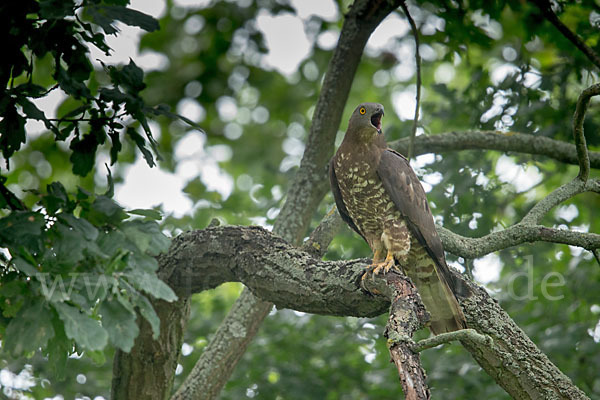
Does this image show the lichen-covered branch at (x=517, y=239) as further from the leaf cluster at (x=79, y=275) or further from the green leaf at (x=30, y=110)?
the green leaf at (x=30, y=110)

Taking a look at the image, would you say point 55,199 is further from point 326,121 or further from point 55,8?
point 326,121

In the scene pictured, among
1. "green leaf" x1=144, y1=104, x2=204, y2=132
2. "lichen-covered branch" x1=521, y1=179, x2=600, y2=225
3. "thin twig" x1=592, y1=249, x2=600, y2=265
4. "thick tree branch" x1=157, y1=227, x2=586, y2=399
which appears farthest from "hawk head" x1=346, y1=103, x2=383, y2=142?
"green leaf" x1=144, y1=104, x2=204, y2=132

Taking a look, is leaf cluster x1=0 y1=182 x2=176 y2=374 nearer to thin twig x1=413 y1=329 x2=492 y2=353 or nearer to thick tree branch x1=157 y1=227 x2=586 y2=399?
thin twig x1=413 y1=329 x2=492 y2=353

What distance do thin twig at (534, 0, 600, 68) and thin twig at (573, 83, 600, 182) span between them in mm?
889

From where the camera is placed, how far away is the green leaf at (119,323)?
1805mm

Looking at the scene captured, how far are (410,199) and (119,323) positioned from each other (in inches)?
92.2

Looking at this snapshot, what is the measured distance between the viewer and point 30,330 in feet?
5.88

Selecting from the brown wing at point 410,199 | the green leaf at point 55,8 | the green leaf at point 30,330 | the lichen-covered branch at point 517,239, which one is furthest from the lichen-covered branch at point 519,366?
the green leaf at point 55,8

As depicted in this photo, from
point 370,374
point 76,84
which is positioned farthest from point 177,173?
point 76,84

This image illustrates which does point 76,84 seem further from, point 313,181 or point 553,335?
point 553,335

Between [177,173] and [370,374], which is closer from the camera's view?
[370,374]

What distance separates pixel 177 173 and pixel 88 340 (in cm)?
518

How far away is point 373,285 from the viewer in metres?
2.95

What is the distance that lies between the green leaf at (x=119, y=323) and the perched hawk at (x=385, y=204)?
1970 mm
